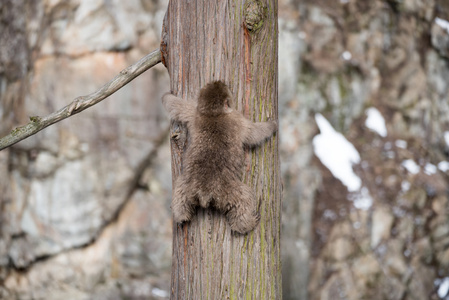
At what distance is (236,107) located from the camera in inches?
106

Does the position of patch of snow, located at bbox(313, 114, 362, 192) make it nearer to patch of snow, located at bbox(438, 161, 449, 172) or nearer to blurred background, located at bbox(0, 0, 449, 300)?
blurred background, located at bbox(0, 0, 449, 300)

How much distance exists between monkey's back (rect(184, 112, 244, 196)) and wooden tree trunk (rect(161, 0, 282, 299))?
8 centimetres

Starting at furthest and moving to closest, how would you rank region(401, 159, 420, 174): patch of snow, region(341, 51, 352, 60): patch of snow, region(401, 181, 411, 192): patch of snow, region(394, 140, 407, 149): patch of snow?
1. region(341, 51, 352, 60): patch of snow
2. region(394, 140, 407, 149): patch of snow
3. region(401, 159, 420, 174): patch of snow
4. region(401, 181, 411, 192): patch of snow

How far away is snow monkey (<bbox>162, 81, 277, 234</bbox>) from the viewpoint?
103 inches

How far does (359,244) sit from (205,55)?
5.98 metres

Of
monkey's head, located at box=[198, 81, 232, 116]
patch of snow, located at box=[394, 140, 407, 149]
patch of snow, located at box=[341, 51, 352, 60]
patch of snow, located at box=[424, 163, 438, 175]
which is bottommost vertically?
monkey's head, located at box=[198, 81, 232, 116]

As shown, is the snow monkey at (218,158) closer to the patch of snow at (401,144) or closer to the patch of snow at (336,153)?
the patch of snow at (336,153)

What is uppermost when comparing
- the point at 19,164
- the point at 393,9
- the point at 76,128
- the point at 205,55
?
the point at 393,9

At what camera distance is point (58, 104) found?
8.08m

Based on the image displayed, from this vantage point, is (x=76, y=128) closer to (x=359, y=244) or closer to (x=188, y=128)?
(x=359, y=244)

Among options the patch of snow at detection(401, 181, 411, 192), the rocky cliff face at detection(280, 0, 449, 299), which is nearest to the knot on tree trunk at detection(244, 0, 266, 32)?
the rocky cliff face at detection(280, 0, 449, 299)

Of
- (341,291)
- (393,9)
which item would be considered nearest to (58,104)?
(341,291)

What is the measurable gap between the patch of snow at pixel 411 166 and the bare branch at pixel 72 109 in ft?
21.2

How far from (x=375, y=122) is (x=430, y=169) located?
49.0 inches
